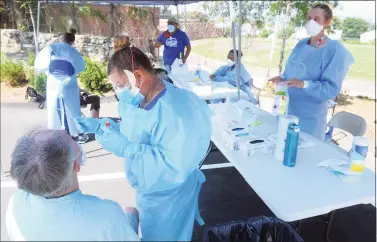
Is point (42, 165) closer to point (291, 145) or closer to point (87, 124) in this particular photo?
point (87, 124)

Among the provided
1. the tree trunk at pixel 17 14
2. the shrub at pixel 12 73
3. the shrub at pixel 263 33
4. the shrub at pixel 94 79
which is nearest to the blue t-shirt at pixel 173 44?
the shrub at pixel 94 79

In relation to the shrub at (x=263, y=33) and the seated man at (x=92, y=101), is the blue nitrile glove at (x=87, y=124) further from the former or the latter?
the shrub at (x=263, y=33)

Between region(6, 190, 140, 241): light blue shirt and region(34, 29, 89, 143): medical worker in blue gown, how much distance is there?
8.00 ft

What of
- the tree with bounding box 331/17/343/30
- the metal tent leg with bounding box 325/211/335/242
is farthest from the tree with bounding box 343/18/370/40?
the metal tent leg with bounding box 325/211/335/242

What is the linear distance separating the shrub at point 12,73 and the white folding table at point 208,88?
13.3 ft

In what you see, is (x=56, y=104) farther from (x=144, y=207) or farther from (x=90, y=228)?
(x=90, y=228)

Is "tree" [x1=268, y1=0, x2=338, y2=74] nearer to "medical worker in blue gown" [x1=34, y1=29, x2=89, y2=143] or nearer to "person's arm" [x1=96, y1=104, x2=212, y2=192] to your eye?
"medical worker in blue gown" [x1=34, y1=29, x2=89, y2=143]

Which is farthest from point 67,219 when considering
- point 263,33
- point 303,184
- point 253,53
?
point 253,53

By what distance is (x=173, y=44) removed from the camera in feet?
18.3

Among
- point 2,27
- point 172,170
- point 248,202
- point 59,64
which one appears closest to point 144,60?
point 172,170

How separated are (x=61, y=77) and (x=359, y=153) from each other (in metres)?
3.17

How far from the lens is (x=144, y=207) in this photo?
1452mm

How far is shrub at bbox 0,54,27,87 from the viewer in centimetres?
655

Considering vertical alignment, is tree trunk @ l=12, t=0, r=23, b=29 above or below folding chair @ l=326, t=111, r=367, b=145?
above
